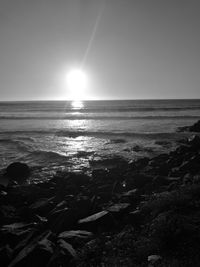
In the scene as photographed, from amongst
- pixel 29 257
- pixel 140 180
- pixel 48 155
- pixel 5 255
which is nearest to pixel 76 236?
pixel 29 257

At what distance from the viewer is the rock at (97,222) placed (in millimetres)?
6375

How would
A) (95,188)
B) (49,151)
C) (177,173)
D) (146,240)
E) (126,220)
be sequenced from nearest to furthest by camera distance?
(146,240) < (126,220) < (95,188) < (177,173) < (49,151)

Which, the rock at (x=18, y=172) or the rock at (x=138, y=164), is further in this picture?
the rock at (x=138, y=164)

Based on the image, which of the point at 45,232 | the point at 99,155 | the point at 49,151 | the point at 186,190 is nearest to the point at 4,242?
the point at 45,232

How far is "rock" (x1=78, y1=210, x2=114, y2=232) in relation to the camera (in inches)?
251

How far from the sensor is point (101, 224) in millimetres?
6441

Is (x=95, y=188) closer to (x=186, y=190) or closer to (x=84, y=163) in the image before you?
(x=186, y=190)

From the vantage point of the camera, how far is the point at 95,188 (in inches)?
381

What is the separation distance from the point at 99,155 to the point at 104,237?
10.7 m

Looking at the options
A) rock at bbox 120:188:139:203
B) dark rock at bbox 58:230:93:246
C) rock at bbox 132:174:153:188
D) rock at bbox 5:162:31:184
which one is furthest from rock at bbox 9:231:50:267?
rock at bbox 5:162:31:184

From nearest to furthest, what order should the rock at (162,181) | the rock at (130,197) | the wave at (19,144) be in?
the rock at (130,197) → the rock at (162,181) → the wave at (19,144)

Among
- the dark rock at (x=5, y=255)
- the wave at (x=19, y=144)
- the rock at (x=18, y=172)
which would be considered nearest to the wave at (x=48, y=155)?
the wave at (x=19, y=144)

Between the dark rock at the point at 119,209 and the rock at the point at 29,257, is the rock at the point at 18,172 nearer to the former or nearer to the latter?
the dark rock at the point at 119,209

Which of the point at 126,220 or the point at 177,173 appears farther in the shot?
the point at 177,173
